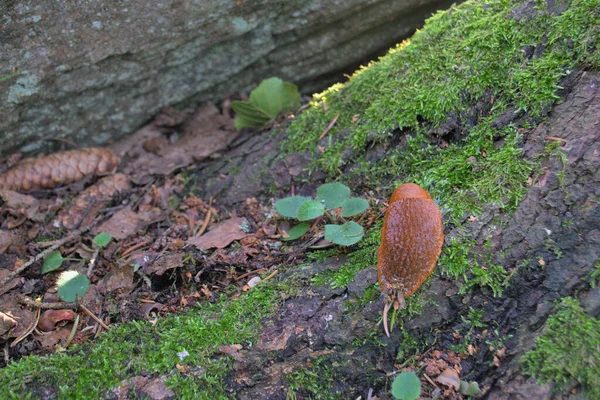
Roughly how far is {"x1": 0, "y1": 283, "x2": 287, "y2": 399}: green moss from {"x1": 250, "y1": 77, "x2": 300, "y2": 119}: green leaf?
1787mm

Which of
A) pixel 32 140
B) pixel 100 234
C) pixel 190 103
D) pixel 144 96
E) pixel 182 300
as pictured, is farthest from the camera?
pixel 190 103

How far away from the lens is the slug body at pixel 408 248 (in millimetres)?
2234

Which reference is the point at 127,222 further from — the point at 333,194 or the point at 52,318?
the point at 333,194

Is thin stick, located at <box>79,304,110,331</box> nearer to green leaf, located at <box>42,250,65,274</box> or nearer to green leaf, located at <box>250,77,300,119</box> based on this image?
green leaf, located at <box>42,250,65,274</box>

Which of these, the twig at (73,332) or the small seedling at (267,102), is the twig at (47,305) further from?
the small seedling at (267,102)

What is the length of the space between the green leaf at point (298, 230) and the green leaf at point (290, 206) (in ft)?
0.30

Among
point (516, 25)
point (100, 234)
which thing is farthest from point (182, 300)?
point (516, 25)

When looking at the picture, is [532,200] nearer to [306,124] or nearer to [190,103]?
[306,124]

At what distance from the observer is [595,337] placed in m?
1.96

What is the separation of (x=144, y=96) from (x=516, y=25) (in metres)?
2.82

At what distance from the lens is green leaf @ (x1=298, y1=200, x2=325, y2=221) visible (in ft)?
8.85

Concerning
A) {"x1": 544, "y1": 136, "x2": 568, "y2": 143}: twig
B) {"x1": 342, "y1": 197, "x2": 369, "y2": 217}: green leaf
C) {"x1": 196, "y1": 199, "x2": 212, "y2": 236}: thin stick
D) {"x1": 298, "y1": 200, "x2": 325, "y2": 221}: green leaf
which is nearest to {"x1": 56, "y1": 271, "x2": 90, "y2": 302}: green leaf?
{"x1": 196, "y1": 199, "x2": 212, "y2": 236}: thin stick

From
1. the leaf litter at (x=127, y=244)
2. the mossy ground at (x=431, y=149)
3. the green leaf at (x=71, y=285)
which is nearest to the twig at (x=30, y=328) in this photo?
the leaf litter at (x=127, y=244)

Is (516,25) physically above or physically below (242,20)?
below
